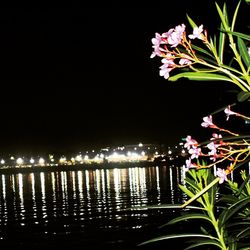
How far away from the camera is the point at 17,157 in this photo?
195 metres

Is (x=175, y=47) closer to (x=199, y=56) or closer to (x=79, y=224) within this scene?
(x=199, y=56)

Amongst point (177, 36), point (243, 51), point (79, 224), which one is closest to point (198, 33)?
point (177, 36)

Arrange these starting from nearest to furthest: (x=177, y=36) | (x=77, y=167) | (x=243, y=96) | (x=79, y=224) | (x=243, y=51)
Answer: (x=243, y=96), (x=177, y=36), (x=243, y=51), (x=79, y=224), (x=77, y=167)

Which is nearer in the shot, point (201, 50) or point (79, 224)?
point (201, 50)

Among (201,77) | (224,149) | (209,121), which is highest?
(201,77)

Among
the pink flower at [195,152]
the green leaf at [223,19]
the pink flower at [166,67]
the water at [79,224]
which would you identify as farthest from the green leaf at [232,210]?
the water at [79,224]

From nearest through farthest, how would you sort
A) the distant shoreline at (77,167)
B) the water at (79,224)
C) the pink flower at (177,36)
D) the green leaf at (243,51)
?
1. the pink flower at (177,36)
2. the green leaf at (243,51)
3. the water at (79,224)
4. the distant shoreline at (77,167)

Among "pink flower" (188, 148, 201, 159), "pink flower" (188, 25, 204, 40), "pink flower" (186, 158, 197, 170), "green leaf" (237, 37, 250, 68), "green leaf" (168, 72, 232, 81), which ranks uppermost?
"pink flower" (188, 25, 204, 40)

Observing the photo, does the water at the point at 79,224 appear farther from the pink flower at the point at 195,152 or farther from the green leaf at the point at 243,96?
the green leaf at the point at 243,96

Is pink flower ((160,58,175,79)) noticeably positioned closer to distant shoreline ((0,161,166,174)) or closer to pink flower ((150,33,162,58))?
pink flower ((150,33,162,58))

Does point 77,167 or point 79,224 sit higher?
point 79,224

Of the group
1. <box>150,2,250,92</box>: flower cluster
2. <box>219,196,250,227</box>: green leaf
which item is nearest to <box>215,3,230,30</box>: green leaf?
<box>150,2,250,92</box>: flower cluster

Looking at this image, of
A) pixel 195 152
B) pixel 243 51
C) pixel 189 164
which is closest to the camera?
pixel 243 51

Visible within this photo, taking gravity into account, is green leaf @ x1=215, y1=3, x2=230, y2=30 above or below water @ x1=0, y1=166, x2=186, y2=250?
above
